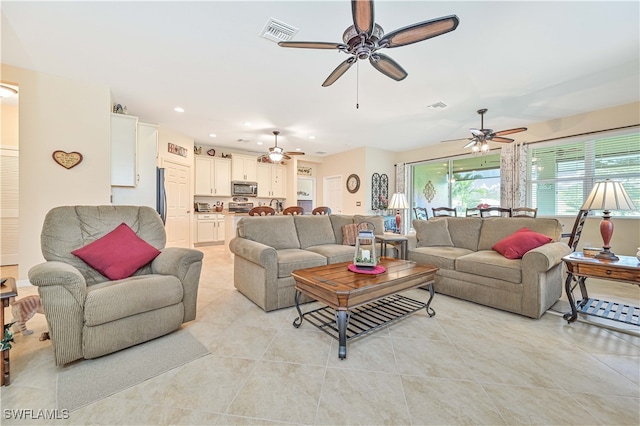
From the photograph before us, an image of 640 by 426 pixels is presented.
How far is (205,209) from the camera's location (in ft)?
23.1

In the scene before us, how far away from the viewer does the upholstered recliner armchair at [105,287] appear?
163 cm

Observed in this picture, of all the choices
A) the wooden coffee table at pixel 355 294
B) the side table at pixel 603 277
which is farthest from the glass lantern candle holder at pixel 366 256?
the side table at pixel 603 277

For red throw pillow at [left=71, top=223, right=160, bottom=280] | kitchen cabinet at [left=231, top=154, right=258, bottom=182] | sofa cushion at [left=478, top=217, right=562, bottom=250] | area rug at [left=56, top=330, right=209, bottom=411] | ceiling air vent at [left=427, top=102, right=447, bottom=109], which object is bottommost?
area rug at [left=56, top=330, right=209, bottom=411]

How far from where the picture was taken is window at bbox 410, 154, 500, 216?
584cm

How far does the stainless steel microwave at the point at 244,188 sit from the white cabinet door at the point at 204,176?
2.10 ft

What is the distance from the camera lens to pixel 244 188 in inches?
296

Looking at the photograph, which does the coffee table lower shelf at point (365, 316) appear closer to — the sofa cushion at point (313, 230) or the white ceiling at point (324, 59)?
the sofa cushion at point (313, 230)

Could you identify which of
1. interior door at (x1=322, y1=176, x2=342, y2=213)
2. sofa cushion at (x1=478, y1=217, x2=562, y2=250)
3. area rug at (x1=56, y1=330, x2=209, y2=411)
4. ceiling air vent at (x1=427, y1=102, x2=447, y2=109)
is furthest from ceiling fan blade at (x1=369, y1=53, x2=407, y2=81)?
interior door at (x1=322, y1=176, x2=342, y2=213)

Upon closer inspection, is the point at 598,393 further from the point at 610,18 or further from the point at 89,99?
the point at 89,99

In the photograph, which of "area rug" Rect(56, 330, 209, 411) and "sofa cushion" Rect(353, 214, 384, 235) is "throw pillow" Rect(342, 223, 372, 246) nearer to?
"sofa cushion" Rect(353, 214, 384, 235)

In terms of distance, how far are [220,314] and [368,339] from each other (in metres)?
1.49

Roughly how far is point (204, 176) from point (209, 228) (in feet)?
Result: 4.59

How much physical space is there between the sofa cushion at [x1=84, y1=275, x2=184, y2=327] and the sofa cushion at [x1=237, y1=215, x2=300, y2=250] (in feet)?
3.80

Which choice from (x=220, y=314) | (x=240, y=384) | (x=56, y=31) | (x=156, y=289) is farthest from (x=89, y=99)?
(x=240, y=384)
